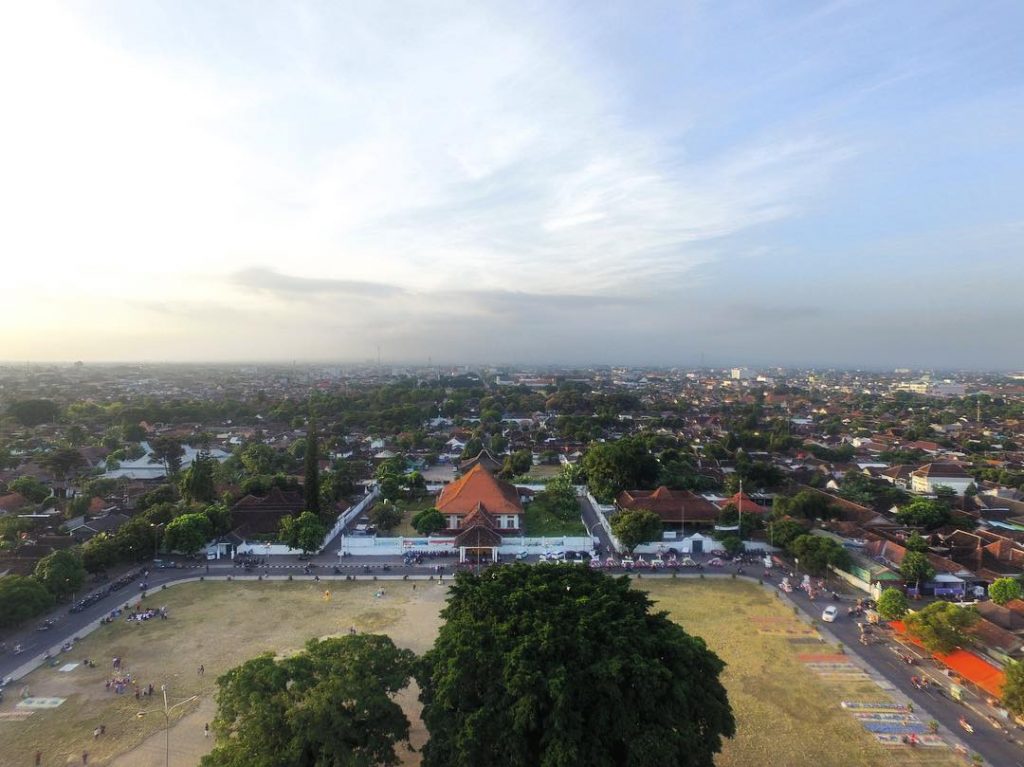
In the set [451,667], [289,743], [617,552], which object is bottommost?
[617,552]

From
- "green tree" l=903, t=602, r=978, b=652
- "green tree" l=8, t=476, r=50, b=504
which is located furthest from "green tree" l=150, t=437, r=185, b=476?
"green tree" l=903, t=602, r=978, b=652

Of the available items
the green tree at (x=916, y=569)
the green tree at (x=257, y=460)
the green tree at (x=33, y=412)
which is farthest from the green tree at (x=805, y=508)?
the green tree at (x=33, y=412)

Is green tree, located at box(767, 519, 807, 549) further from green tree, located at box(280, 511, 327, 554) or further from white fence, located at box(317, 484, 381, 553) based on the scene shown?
white fence, located at box(317, 484, 381, 553)

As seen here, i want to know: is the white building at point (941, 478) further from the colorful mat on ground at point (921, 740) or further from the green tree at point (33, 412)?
the green tree at point (33, 412)

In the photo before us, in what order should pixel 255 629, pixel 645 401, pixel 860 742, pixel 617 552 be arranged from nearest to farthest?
1. pixel 860 742
2. pixel 255 629
3. pixel 617 552
4. pixel 645 401

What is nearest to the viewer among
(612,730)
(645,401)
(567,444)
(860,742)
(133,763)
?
(612,730)

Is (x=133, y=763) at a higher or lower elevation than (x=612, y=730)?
lower

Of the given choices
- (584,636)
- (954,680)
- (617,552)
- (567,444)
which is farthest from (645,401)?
(584,636)

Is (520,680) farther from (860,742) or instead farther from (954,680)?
(954,680)

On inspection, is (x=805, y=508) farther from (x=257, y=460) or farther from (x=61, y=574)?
(x=257, y=460)
